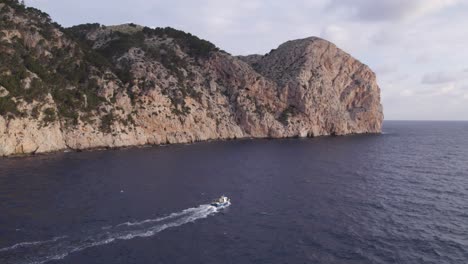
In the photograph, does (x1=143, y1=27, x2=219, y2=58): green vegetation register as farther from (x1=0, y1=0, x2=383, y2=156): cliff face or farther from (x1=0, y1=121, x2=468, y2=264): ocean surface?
(x1=0, y1=121, x2=468, y2=264): ocean surface

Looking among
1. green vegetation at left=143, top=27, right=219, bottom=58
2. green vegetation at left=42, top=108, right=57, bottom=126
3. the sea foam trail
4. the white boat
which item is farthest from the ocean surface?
green vegetation at left=143, top=27, right=219, bottom=58

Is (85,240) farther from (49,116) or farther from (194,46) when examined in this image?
(194,46)

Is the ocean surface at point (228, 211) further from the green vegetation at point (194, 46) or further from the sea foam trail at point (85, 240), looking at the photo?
the green vegetation at point (194, 46)

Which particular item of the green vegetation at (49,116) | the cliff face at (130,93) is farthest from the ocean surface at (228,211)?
the cliff face at (130,93)

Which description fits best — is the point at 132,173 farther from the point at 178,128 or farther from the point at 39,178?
the point at 178,128

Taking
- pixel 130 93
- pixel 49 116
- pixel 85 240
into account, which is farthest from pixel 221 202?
pixel 130 93

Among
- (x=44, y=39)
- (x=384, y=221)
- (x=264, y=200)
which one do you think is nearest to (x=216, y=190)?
(x=264, y=200)

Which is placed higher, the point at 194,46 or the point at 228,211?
the point at 194,46
